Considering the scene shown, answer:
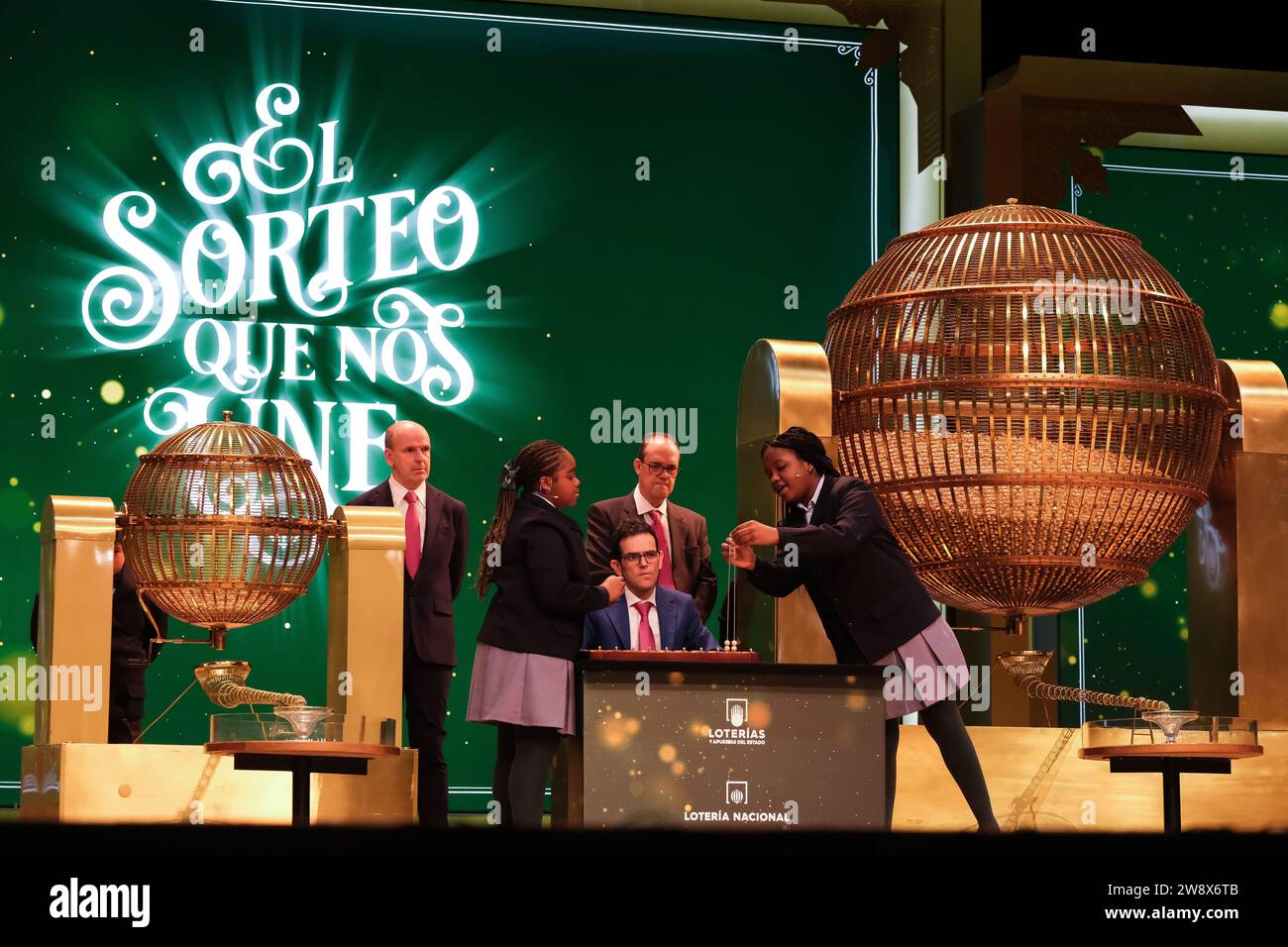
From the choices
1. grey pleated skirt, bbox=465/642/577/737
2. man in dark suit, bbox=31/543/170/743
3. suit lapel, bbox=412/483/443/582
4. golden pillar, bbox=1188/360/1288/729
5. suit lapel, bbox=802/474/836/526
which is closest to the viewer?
grey pleated skirt, bbox=465/642/577/737

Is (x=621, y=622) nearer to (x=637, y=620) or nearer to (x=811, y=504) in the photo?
(x=637, y=620)

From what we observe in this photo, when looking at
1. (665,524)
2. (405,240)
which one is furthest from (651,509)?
(405,240)

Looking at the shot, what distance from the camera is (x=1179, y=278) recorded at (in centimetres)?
1105

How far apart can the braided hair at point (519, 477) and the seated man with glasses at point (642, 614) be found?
329 mm

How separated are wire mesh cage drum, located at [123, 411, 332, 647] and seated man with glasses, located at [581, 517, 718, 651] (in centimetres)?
102

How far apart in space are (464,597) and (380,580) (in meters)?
4.08

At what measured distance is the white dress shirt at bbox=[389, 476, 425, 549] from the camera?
669cm

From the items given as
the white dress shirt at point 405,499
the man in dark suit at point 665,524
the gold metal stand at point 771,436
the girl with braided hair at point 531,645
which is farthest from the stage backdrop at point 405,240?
the girl with braided hair at point 531,645

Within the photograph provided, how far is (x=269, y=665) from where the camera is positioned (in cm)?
1002

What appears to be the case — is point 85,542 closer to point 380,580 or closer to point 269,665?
point 380,580

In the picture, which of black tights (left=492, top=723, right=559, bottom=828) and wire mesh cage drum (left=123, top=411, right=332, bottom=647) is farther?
wire mesh cage drum (left=123, top=411, right=332, bottom=647)

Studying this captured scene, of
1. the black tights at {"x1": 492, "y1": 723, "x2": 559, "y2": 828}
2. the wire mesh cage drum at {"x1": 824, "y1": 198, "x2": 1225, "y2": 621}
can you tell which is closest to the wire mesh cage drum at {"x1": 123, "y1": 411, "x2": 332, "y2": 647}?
the black tights at {"x1": 492, "y1": 723, "x2": 559, "y2": 828}

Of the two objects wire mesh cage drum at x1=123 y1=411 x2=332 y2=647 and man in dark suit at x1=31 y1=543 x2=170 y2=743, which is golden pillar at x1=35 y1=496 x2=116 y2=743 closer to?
wire mesh cage drum at x1=123 y1=411 x2=332 y2=647
